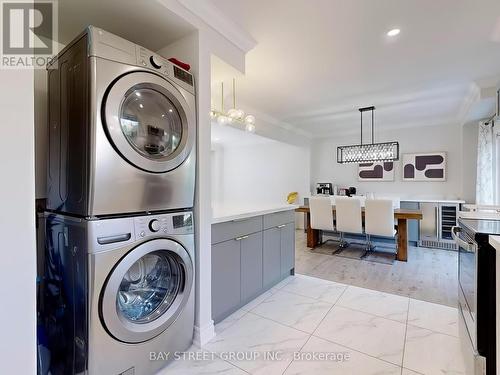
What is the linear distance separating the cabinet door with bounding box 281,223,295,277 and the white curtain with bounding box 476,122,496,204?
331 cm

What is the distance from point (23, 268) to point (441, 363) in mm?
2206

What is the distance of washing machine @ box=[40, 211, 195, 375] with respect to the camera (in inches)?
46.6

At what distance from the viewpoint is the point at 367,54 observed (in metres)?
2.43

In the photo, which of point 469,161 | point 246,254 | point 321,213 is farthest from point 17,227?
point 469,161

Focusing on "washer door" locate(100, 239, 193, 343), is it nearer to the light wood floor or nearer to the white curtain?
the light wood floor

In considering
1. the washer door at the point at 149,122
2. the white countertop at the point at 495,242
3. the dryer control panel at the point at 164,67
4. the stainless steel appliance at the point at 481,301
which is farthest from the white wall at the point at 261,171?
the white countertop at the point at 495,242

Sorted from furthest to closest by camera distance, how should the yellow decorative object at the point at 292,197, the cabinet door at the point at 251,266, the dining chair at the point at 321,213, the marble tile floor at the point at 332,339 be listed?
the yellow decorative object at the point at 292,197 → the dining chair at the point at 321,213 → the cabinet door at the point at 251,266 → the marble tile floor at the point at 332,339

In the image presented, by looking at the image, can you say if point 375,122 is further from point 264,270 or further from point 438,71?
point 264,270

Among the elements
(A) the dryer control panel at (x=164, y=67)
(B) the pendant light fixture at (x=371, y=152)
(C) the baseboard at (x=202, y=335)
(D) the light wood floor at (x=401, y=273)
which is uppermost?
(A) the dryer control panel at (x=164, y=67)

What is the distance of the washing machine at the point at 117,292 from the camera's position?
3.88 ft

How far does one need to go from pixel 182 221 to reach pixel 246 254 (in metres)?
0.83

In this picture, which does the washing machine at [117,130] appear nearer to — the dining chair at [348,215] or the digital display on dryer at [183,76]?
the digital display on dryer at [183,76]

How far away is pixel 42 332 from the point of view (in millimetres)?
1440

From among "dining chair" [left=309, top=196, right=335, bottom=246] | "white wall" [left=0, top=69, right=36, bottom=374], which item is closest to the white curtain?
"dining chair" [left=309, top=196, right=335, bottom=246]
